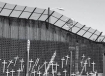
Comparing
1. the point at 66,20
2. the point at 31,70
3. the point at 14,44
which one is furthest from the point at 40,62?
the point at 66,20

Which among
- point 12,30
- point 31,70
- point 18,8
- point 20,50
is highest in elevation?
point 18,8

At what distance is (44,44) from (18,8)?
5343 mm

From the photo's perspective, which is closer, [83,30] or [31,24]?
[31,24]

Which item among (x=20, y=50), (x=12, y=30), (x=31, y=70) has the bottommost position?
(x=31, y=70)

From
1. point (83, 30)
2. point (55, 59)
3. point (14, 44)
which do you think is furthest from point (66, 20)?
point (14, 44)

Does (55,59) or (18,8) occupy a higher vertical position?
(18,8)

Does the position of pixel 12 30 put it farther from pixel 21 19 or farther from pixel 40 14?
pixel 40 14

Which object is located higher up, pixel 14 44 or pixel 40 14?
pixel 40 14

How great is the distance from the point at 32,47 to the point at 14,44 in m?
2.31

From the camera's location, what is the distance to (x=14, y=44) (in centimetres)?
3291

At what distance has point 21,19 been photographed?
33719 millimetres

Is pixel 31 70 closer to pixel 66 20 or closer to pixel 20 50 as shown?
pixel 20 50

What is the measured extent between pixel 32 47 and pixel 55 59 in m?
3.34

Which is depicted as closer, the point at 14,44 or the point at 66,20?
the point at 14,44
